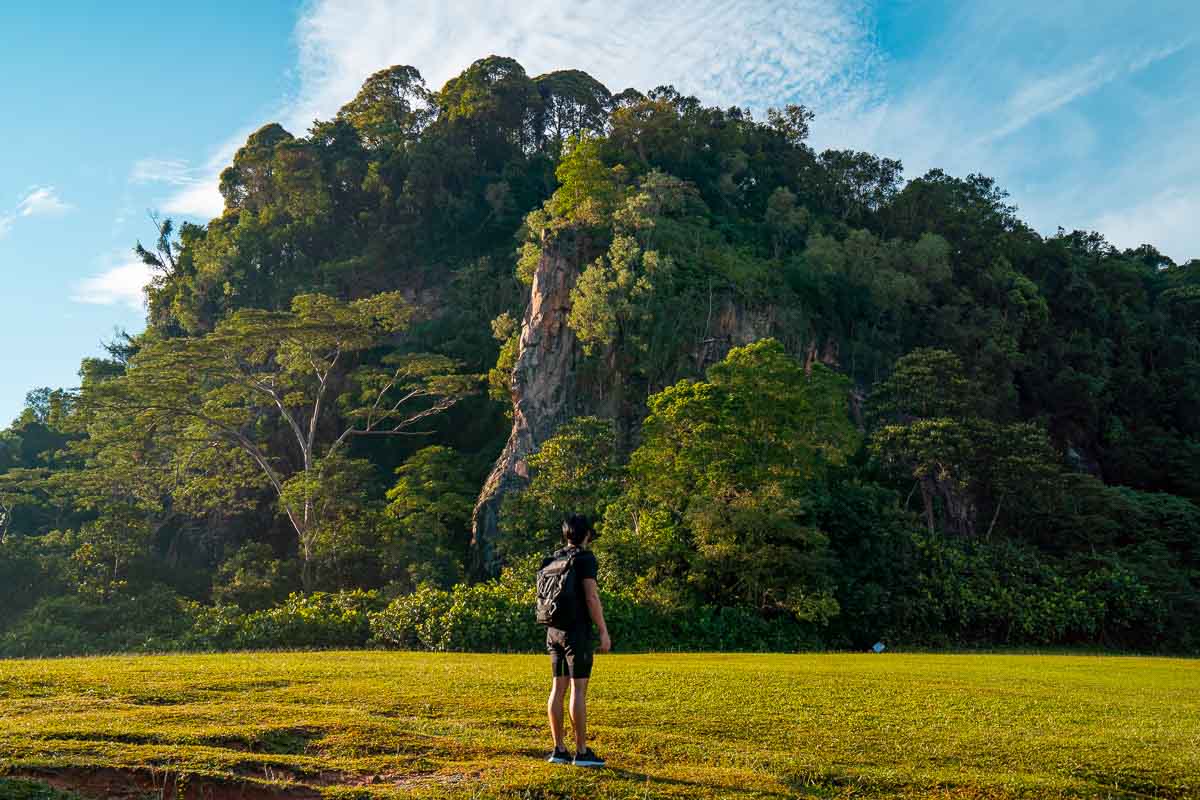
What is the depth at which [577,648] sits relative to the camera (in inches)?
239

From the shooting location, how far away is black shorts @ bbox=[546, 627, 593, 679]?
6.05 m

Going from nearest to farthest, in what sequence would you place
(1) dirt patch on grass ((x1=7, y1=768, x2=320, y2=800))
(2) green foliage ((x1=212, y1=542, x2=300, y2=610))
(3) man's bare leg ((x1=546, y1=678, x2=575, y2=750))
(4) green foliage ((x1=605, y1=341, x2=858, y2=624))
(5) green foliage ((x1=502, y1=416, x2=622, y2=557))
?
(1) dirt patch on grass ((x1=7, y1=768, x2=320, y2=800)), (3) man's bare leg ((x1=546, y1=678, x2=575, y2=750)), (4) green foliage ((x1=605, y1=341, x2=858, y2=624)), (5) green foliage ((x1=502, y1=416, x2=622, y2=557)), (2) green foliage ((x1=212, y1=542, x2=300, y2=610))

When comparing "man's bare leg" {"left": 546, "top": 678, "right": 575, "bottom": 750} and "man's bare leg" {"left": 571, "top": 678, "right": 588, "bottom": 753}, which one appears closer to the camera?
"man's bare leg" {"left": 571, "top": 678, "right": 588, "bottom": 753}

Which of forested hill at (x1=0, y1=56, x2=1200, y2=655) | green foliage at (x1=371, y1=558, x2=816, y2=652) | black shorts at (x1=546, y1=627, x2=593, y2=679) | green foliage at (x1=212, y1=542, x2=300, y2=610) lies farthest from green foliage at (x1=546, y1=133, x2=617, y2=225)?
black shorts at (x1=546, y1=627, x2=593, y2=679)

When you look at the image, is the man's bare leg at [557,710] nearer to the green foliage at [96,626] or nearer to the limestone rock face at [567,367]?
the green foliage at [96,626]

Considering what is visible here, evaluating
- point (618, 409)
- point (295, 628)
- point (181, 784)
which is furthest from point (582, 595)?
point (618, 409)

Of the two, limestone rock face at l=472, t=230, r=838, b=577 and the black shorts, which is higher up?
limestone rock face at l=472, t=230, r=838, b=577

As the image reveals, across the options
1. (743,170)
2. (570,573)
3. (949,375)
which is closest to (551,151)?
(743,170)

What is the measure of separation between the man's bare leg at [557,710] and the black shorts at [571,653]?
0.21 ft

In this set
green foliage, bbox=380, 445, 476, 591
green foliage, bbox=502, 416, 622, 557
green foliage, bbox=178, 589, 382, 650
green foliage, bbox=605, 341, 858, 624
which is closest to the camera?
green foliage, bbox=178, 589, 382, 650

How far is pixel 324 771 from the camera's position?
242 inches

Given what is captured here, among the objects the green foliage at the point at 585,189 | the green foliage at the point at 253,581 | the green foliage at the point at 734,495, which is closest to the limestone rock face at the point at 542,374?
the green foliage at the point at 585,189

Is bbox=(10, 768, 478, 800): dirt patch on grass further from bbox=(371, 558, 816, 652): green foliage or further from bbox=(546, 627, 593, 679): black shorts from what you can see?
bbox=(371, 558, 816, 652): green foliage

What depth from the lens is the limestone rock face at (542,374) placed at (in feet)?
104
